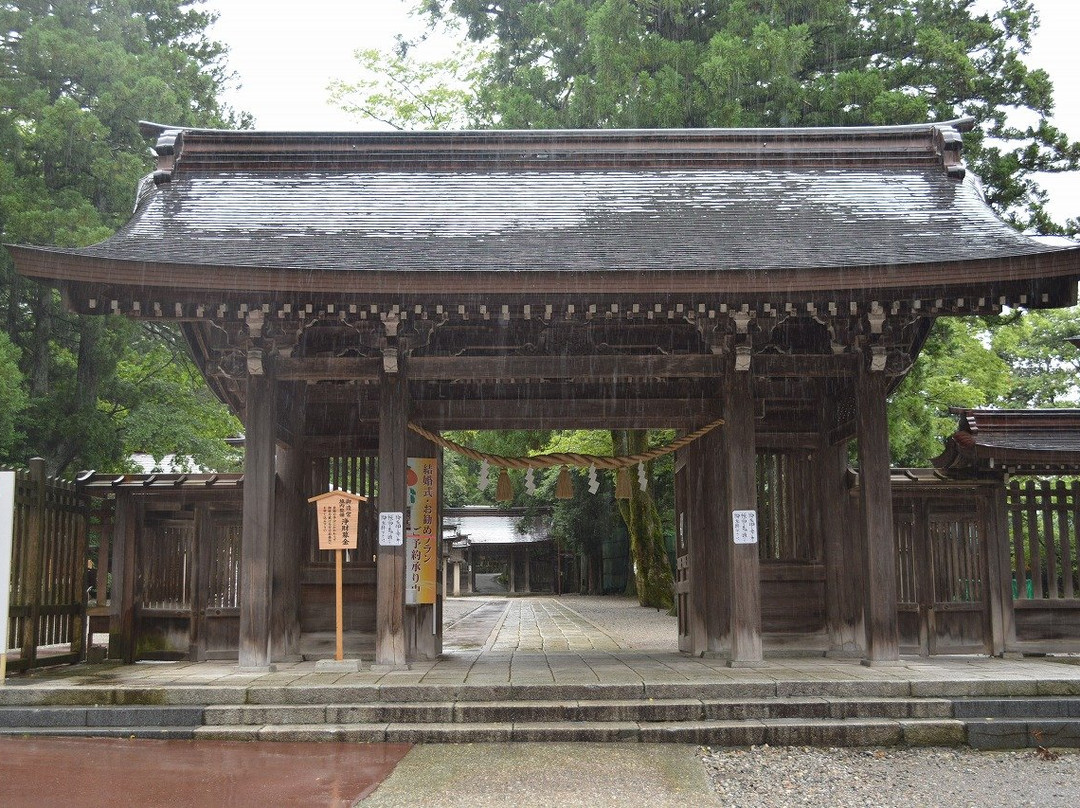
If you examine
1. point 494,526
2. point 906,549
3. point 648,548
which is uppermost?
point 494,526

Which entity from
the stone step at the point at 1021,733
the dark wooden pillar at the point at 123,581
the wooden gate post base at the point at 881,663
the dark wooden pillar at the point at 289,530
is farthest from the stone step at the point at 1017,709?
the dark wooden pillar at the point at 123,581

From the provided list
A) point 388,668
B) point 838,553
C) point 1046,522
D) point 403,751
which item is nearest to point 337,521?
point 388,668

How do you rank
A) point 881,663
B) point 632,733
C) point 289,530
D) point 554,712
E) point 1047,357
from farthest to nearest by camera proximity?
point 1047,357 → point 289,530 → point 881,663 → point 554,712 → point 632,733

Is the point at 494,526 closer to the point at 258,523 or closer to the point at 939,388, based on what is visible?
the point at 939,388

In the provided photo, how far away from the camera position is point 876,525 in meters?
9.75

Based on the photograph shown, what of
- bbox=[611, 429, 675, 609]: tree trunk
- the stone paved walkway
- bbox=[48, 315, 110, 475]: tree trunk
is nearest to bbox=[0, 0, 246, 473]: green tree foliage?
bbox=[48, 315, 110, 475]: tree trunk

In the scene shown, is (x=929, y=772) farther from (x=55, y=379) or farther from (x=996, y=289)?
(x=55, y=379)

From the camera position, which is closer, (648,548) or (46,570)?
(46,570)

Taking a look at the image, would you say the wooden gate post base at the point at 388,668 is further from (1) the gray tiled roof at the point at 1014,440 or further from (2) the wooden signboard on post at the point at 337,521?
(1) the gray tiled roof at the point at 1014,440

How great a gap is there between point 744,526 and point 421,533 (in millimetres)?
3490

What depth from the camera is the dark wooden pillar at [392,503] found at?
9617mm

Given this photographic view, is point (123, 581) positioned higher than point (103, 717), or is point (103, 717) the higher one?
point (123, 581)


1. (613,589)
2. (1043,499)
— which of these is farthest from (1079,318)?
(1043,499)

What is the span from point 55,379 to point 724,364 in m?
17.1
